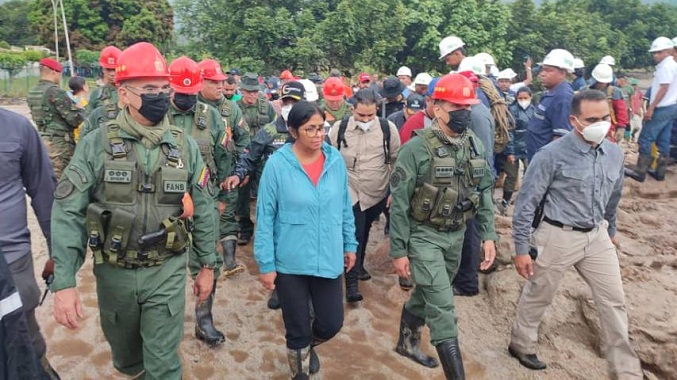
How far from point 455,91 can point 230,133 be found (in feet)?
7.74

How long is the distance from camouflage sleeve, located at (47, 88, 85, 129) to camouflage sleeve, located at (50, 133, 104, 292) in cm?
480

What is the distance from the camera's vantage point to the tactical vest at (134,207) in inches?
101

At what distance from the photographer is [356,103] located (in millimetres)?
4680

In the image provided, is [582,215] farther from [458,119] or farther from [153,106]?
[153,106]

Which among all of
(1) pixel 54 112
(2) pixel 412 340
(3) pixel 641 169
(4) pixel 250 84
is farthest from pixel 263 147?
(3) pixel 641 169

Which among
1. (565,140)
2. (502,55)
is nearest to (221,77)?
(565,140)

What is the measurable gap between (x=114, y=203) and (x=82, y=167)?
0.79 feet

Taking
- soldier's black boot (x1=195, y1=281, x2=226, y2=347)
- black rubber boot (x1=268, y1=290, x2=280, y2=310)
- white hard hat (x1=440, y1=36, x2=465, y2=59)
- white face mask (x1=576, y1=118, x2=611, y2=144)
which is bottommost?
black rubber boot (x1=268, y1=290, x2=280, y2=310)

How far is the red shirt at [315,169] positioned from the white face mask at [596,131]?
1.84 meters

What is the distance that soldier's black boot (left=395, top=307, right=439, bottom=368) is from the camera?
384 centimetres

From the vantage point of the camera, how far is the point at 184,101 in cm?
403

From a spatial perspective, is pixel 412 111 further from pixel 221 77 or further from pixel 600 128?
pixel 600 128

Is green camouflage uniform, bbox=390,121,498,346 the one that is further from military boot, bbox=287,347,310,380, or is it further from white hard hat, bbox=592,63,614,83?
white hard hat, bbox=592,63,614,83

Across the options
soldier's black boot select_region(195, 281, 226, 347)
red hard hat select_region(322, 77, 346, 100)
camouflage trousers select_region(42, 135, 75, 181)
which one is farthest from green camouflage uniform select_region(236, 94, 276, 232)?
camouflage trousers select_region(42, 135, 75, 181)
